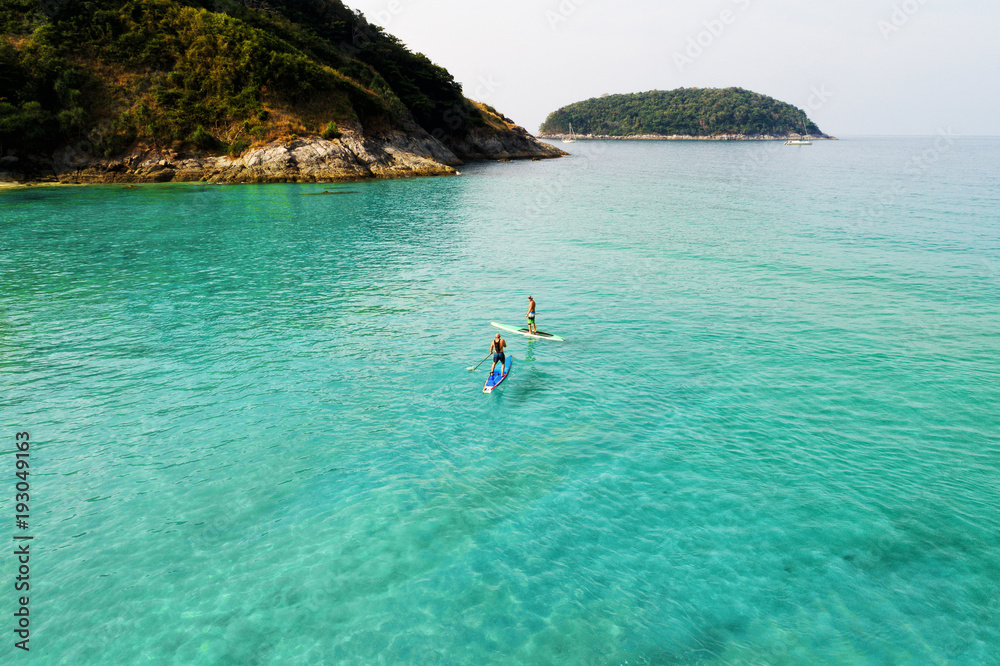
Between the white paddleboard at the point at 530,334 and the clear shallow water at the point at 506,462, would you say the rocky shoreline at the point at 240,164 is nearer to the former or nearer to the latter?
the clear shallow water at the point at 506,462

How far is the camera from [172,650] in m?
11.9

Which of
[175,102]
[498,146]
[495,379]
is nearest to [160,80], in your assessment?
[175,102]

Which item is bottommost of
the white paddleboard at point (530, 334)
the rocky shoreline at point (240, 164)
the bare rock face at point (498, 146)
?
the white paddleboard at point (530, 334)

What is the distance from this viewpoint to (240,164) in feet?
306

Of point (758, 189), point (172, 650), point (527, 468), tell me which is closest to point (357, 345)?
point (527, 468)

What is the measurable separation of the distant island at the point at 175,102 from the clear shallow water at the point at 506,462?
5930cm

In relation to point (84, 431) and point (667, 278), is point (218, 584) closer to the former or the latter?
point (84, 431)

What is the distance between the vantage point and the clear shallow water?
12641 millimetres

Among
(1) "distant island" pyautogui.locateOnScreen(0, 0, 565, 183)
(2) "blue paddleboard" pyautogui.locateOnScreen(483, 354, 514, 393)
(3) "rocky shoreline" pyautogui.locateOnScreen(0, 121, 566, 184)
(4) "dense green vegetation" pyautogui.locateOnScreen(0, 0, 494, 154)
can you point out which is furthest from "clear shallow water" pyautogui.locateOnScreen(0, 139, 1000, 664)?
(4) "dense green vegetation" pyautogui.locateOnScreen(0, 0, 494, 154)

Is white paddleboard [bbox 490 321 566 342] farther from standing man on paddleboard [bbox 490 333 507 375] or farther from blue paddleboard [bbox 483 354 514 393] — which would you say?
standing man on paddleboard [bbox 490 333 507 375]

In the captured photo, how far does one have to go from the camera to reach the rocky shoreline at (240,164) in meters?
87.7

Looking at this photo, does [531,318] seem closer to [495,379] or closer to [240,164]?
[495,379]

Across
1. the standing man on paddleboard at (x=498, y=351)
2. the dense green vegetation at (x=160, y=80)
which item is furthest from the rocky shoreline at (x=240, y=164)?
the standing man on paddleboard at (x=498, y=351)

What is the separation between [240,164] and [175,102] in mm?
17189
